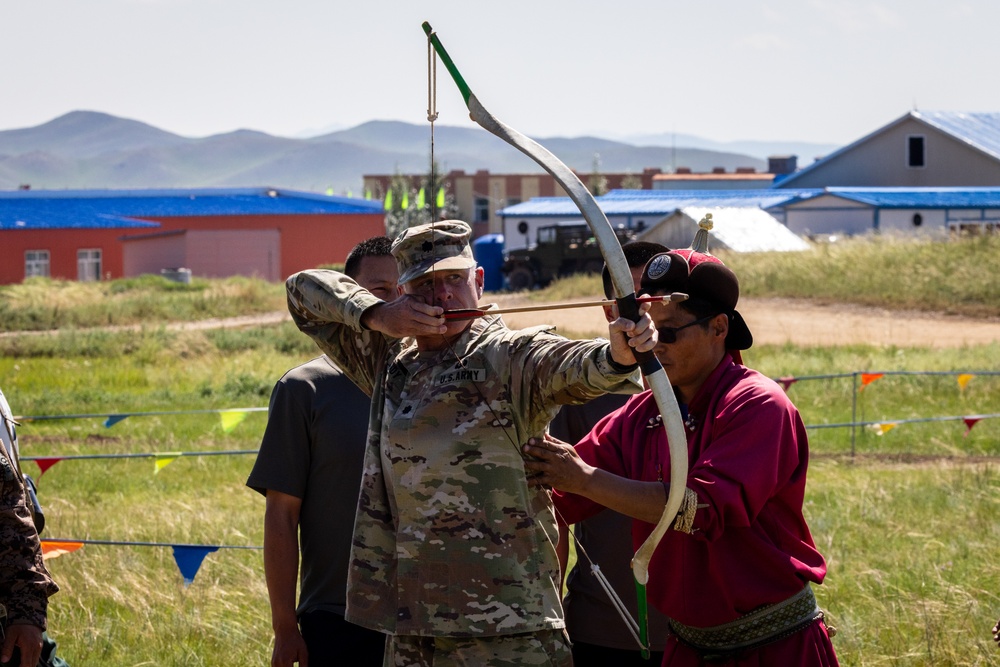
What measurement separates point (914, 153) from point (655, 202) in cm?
1128

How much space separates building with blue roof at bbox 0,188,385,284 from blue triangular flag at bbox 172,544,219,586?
47.5 m

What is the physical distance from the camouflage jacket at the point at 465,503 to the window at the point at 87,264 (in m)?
52.5

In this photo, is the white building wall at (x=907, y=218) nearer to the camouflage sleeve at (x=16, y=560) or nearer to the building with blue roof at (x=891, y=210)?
the building with blue roof at (x=891, y=210)

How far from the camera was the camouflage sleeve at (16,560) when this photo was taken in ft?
11.1

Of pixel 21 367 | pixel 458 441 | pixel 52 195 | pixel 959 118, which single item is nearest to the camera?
pixel 458 441

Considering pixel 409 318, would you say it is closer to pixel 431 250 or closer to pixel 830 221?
pixel 431 250

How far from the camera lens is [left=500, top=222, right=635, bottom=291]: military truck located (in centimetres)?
3972

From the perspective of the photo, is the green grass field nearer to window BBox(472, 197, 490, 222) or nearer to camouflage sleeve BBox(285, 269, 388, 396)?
camouflage sleeve BBox(285, 269, 388, 396)

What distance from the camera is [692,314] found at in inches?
119

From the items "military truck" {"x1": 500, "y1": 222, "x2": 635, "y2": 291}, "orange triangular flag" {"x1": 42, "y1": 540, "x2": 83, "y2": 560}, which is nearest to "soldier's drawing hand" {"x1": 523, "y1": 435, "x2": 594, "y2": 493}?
"orange triangular flag" {"x1": 42, "y1": 540, "x2": 83, "y2": 560}

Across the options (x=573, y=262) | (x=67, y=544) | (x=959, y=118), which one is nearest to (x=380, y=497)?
(x=67, y=544)

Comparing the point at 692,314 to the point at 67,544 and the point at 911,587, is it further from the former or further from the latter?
the point at 67,544

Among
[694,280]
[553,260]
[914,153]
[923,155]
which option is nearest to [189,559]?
[694,280]

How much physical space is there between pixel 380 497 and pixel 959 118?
187 feet
